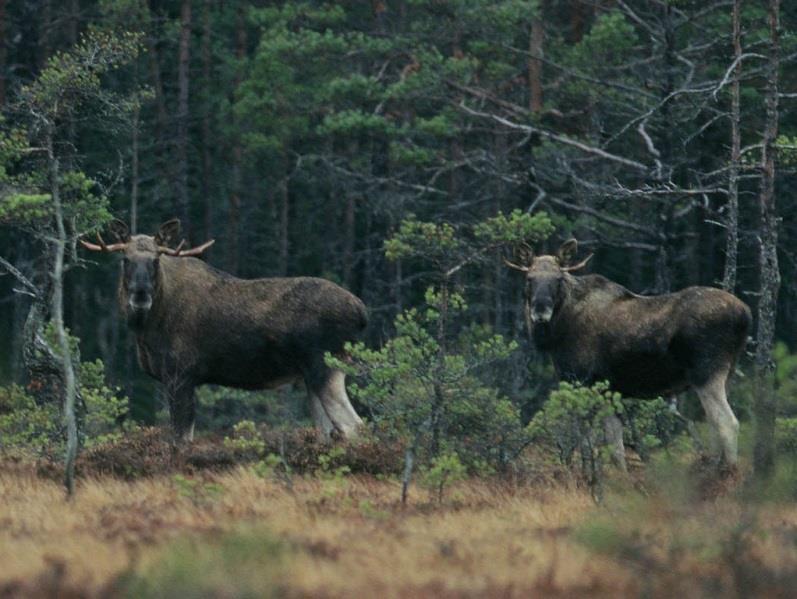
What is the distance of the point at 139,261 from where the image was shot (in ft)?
51.4

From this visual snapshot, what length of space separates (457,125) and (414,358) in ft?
52.3

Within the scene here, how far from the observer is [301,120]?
30.3m

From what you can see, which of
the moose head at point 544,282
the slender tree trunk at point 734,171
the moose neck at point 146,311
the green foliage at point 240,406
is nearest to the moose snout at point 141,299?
the moose neck at point 146,311

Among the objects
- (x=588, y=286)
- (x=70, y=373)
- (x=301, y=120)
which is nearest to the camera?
(x=70, y=373)

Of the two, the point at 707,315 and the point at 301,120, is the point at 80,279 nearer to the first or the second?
the point at 301,120

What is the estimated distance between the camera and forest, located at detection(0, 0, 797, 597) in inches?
376

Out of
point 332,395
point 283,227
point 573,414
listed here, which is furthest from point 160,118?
point 573,414

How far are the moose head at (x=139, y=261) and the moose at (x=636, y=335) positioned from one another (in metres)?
3.85

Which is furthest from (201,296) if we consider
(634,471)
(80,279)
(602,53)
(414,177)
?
(80,279)

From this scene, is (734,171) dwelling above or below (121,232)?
above

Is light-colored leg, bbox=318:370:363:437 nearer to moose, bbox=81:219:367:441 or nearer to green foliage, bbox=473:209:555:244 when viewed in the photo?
moose, bbox=81:219:367:441

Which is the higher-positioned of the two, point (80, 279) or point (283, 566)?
point (283, 566)

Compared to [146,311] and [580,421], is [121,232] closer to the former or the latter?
[146,311]

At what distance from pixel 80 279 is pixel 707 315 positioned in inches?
1079
